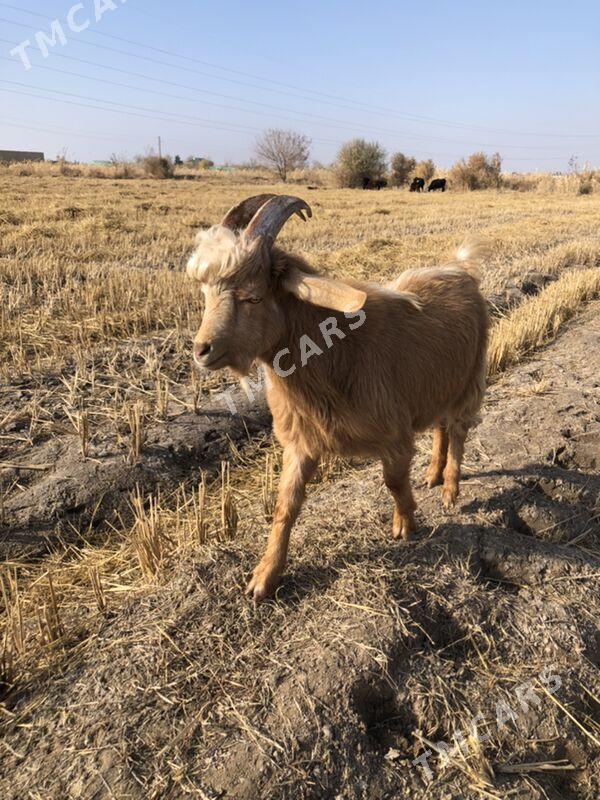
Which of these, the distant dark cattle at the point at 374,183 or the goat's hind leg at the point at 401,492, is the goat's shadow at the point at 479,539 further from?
the distant dark cattle at the point at 374,183

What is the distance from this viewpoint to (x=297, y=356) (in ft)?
9.57

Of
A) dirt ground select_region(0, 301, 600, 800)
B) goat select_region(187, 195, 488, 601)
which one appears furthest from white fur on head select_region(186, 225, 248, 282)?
dirt ground select_region(0, 301, 600, 800)

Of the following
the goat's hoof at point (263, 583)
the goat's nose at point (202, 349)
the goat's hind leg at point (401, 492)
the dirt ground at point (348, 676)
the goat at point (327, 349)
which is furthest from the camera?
the goat's hind leg at point (401, 492)

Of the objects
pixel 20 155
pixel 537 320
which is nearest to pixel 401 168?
pixel 20 155

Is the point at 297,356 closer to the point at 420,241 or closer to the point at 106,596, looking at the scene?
the point at 106,596

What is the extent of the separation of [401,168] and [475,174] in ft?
31.5

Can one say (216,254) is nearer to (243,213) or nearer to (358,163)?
(243,213)

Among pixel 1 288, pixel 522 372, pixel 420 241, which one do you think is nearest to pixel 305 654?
pixel 522 372

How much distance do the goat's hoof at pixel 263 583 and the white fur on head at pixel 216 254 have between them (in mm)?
1641

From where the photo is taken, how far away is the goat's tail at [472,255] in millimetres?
4559

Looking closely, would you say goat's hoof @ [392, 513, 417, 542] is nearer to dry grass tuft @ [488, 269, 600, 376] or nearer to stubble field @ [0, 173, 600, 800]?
stubble field @ [0, 173, 600, 800]

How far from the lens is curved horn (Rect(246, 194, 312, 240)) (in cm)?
260

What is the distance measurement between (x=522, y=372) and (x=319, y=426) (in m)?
4.17

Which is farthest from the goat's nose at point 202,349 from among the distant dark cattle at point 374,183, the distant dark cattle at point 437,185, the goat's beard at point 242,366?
the distant dark cattle at point 374,183
